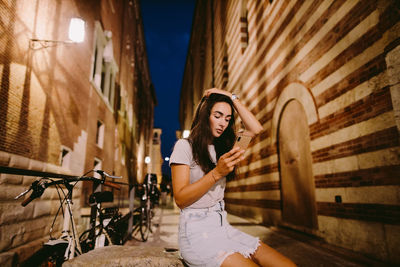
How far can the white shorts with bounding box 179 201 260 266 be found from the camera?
154 cm

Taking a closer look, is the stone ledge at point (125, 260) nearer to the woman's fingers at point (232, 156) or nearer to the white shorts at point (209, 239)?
the white shorts at point (209, 239)

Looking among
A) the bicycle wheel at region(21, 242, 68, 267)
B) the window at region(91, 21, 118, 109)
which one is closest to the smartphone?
the bicycle wheel at region(21, 242, 68, 267)

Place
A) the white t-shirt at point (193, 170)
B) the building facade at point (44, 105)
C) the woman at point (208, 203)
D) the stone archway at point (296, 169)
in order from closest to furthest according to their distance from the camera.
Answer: the woman at point (208, 203) < the white t-shirt at point (193, 170) < the stone archway at point (296, 169) < the building facade at point (44, 105)

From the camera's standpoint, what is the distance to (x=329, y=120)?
488 cm

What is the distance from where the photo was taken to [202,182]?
5.43 ft

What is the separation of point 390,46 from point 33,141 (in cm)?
852

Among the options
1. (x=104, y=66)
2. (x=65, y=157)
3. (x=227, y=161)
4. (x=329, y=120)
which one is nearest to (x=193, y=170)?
(x=227, y=161)

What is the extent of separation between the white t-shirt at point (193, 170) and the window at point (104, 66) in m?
12.2

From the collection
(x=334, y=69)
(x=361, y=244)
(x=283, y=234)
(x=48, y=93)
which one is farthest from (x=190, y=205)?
(x=48, y=93)

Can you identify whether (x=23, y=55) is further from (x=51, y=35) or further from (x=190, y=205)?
(x=190, y=205)

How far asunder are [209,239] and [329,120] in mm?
4219

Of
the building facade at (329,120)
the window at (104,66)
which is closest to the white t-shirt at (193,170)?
the building facade at (329,120)

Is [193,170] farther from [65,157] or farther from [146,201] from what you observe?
[65,157]

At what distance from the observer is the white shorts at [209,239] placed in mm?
1535
